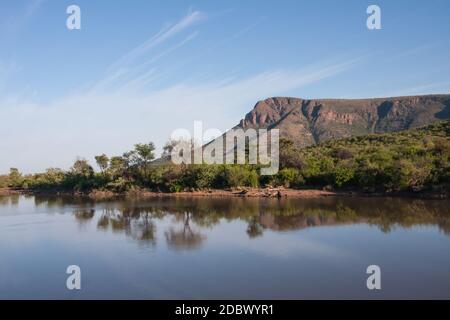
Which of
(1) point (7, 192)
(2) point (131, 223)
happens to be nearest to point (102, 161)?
(1) point (7, 192)

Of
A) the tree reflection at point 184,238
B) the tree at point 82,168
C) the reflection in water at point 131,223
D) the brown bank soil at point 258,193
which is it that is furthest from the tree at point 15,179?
the tree reflection at point 184,238

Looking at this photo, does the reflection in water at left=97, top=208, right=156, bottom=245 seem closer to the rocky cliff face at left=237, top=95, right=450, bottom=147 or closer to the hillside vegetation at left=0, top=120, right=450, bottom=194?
the hillside vegetation at left=0, top=120, right=450, bottom=194

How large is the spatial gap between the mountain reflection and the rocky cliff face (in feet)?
179

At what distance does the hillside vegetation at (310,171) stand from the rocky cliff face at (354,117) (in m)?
28.1

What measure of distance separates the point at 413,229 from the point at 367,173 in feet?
63.9

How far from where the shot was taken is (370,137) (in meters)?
71.6

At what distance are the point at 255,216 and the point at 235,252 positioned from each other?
1150 cm

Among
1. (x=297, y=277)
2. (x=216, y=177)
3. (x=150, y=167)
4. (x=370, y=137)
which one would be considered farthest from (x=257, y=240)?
(x=370, y=137)

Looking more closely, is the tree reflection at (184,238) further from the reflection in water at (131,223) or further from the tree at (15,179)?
the tree at (15,179)

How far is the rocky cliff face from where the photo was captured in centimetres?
9669

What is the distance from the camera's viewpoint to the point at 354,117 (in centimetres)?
10869

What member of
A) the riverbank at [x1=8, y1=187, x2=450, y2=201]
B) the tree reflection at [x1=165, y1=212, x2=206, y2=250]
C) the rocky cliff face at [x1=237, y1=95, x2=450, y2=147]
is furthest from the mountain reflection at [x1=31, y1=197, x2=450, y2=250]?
the rocky cliff face at [x1=237, y1=95, x2=450, y2=147]

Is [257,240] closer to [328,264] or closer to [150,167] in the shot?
[328,264]

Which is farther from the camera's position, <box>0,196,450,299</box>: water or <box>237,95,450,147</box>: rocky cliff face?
<box>237,95,450,147</box>: rocky cliff face
